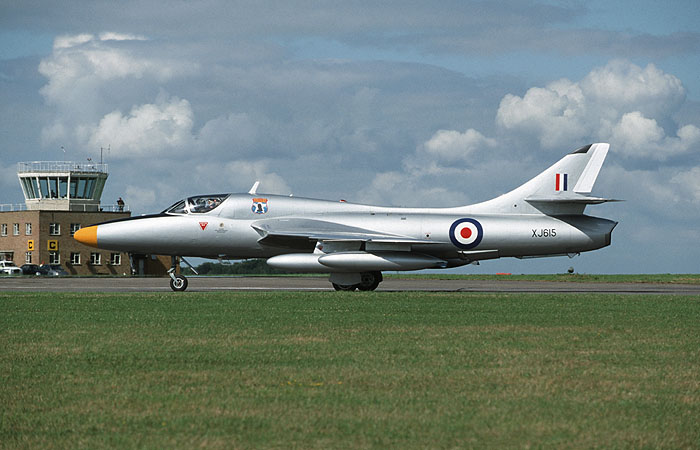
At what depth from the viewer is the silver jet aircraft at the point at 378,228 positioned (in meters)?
27.0

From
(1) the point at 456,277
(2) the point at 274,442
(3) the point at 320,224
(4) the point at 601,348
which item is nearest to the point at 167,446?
(2) the point at 274,442

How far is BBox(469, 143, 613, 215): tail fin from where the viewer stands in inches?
1081

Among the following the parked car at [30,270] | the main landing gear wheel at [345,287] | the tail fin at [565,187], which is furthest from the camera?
the parked car at [30,270]

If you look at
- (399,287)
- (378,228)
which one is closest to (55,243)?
(399,287)

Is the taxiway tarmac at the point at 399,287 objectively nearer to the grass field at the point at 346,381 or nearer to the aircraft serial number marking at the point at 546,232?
the aircraft serial number marking at the point at 546,232

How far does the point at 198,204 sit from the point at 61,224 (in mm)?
62007

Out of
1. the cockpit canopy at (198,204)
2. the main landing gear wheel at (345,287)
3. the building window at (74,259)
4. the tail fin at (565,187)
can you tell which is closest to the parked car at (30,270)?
the building window at (74,259)

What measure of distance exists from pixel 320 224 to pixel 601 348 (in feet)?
55.2

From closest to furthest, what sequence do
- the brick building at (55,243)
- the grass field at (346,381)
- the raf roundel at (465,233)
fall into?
the grass field at (346,381) < the raf roundel at (465,233) < the brick building at (55,243)

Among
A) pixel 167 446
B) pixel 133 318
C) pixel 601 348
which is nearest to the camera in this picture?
pixel 167 446

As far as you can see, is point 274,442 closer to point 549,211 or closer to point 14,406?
point 14,406

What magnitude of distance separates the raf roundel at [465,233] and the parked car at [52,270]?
58.5 meters

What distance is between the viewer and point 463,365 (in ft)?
30.9

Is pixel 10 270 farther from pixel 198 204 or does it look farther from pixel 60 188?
pixel 198 204
